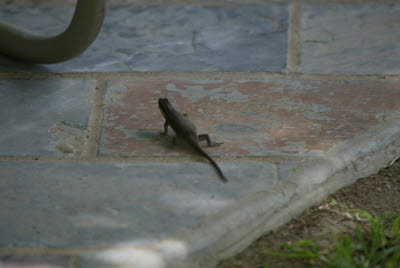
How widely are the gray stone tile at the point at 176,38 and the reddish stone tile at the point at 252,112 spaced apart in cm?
23

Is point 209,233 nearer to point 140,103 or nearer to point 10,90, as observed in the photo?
point 140,103

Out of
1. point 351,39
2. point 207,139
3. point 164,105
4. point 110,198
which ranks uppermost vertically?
point 351,39

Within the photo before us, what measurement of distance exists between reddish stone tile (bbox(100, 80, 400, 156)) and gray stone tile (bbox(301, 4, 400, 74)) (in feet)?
Result: 0.60

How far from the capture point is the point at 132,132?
2.38m

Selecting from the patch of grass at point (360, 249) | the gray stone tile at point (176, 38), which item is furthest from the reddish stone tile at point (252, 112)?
the patch of grass at point (360, 249)

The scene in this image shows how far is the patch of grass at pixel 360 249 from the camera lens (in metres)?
1.68

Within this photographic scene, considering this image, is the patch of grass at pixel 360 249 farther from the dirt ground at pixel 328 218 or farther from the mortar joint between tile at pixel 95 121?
the mortar joint between tile at pixel 95 121

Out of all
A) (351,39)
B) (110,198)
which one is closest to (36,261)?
(110,198)

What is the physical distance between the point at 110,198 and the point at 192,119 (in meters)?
0.63

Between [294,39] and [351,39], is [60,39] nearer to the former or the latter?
[294,39]

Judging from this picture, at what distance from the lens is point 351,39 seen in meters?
3.23

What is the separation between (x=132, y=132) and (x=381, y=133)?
37.5 inches

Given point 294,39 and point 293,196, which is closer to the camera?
point 293,196

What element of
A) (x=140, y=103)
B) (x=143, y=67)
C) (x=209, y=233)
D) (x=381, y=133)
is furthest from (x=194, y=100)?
(x=209, y=233)
